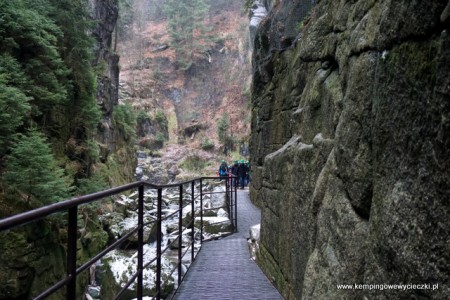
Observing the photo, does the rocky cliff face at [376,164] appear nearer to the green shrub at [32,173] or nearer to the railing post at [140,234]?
the railing post at [140,234]

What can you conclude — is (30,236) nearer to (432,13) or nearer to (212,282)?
(212,282)

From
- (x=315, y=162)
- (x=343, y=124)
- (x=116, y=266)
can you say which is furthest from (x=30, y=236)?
(x=343, y=124)

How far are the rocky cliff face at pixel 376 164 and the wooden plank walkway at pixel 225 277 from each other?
468 mm

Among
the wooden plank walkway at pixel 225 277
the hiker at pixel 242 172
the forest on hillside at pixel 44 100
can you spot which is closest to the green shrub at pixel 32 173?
the forest on hillside at pixel 44 100

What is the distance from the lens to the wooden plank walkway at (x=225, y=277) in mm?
4250

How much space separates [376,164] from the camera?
6.51 feet

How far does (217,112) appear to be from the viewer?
132ft

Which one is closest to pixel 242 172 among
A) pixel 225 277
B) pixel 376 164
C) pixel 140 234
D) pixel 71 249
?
pixel 225 277

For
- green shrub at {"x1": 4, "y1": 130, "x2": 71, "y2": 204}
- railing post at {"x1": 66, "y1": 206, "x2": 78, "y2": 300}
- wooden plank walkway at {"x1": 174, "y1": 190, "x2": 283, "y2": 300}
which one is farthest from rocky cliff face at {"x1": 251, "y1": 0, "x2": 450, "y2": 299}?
green shrub at {"x1": 4, "y1": 130, "x2": 71, "y2": 204}

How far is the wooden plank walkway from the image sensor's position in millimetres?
4250

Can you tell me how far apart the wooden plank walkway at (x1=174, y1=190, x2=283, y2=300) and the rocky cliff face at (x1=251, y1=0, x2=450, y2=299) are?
468 mm

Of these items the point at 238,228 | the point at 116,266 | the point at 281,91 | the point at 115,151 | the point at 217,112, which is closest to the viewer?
the point at 116,266

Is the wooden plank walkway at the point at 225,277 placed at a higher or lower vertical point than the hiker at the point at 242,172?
lower

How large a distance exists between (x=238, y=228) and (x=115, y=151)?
507 inches
